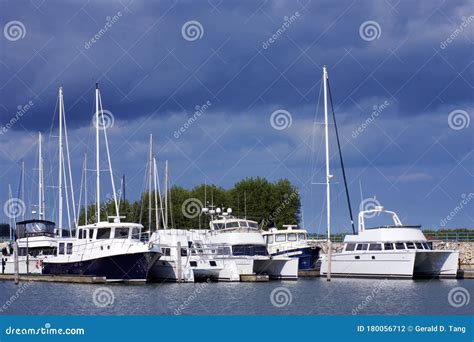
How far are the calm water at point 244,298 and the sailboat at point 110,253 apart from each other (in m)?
Result: 1.48

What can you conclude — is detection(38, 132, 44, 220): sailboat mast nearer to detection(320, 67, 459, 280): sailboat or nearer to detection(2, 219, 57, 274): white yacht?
detection(2, 219, 57, 274): white yacht

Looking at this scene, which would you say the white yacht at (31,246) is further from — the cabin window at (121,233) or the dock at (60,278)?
the cabin window at (121,233)

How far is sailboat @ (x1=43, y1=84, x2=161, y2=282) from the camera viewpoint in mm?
57594

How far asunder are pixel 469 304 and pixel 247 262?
1999 cm

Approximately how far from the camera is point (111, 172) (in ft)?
213

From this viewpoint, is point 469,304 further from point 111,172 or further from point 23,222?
point 23,222

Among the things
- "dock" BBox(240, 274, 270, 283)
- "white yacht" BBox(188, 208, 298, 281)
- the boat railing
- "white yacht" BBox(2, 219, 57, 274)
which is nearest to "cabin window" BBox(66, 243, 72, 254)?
"white yacht" BBox(2, 219, 57, 274)

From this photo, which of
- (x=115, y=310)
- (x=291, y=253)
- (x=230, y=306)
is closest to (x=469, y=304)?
(x=230, y=306)

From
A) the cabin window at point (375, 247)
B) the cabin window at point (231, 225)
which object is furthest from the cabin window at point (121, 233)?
the cabin window at point (375, 247)

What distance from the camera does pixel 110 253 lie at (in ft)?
189

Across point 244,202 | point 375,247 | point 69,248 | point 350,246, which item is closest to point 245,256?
point 350,246

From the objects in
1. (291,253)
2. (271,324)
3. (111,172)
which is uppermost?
(111,172)

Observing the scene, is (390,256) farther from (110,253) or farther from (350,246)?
(110,253)

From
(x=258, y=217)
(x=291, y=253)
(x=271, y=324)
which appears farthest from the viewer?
(x=258, y=217)
